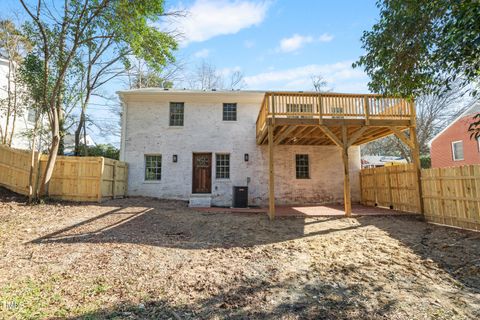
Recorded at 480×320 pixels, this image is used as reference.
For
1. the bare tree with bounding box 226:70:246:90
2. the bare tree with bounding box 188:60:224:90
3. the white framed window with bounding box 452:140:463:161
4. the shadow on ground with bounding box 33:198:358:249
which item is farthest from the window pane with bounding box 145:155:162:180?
the white framed window with bounding box 452:140:463:161

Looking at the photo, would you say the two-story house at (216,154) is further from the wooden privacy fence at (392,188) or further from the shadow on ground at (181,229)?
the shadow on ground at (181,229)

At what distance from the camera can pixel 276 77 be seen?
1570cm

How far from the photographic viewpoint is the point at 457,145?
14.4 metres

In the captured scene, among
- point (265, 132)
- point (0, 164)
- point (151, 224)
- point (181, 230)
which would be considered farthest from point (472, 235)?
point (0, 164)

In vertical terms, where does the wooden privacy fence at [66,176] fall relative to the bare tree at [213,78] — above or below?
below

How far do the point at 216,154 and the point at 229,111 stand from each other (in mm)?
2248

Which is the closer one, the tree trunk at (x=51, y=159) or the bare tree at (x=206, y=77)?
the tree trunk at (x=51, y=159)

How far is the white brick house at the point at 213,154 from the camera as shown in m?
10.9

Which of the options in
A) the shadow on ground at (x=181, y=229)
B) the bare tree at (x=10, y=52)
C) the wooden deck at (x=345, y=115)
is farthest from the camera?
the bare tree at (x=10, y=52)

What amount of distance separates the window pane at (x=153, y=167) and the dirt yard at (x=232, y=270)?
440cm

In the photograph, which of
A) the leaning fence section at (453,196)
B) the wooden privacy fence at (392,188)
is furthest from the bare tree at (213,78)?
the leaning fence section at (453,196)

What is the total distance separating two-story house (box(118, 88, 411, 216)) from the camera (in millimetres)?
10938

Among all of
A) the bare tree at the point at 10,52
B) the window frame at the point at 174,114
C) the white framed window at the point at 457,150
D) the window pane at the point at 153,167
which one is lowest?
the window pane at the point at 153,167

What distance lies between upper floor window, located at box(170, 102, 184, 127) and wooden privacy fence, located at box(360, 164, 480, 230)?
29.9 ft
